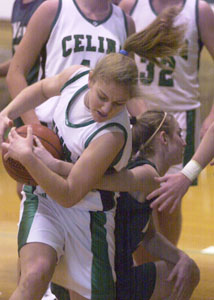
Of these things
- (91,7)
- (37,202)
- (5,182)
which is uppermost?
(91,7)

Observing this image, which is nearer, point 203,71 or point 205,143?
point 205,143

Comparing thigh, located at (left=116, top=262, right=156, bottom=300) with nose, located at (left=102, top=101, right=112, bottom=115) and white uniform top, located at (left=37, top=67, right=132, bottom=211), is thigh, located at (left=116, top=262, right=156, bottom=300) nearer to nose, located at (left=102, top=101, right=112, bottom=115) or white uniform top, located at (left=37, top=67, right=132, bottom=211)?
white uniform top, located at (left=37, top=67, right=132, bottom=211)

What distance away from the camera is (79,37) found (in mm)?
2150

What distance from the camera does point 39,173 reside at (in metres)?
1.60

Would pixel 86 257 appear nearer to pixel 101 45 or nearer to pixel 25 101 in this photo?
pixel 25 101

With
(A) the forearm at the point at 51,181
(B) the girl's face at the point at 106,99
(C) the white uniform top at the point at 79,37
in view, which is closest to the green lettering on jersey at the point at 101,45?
(C) the white uniform top at the point at 79,37

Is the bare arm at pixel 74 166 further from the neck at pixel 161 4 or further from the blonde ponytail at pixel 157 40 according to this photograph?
the neck at pixel 161 4

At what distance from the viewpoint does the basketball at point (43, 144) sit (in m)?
1.72

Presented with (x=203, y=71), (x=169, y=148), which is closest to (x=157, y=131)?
(x=169, y=148)

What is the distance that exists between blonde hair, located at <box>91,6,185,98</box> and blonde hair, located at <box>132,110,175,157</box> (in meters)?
0.19

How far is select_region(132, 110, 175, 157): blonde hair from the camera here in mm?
1949

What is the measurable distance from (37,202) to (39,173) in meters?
0.22

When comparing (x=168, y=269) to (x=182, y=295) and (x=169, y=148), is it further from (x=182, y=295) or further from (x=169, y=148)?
(x=169, y=148)

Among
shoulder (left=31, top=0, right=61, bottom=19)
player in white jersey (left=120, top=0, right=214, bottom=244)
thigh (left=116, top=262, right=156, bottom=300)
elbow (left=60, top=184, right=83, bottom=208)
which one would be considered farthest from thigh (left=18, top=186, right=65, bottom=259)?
player in white jersey (left=120, top=0, right=214, bottom=244)
